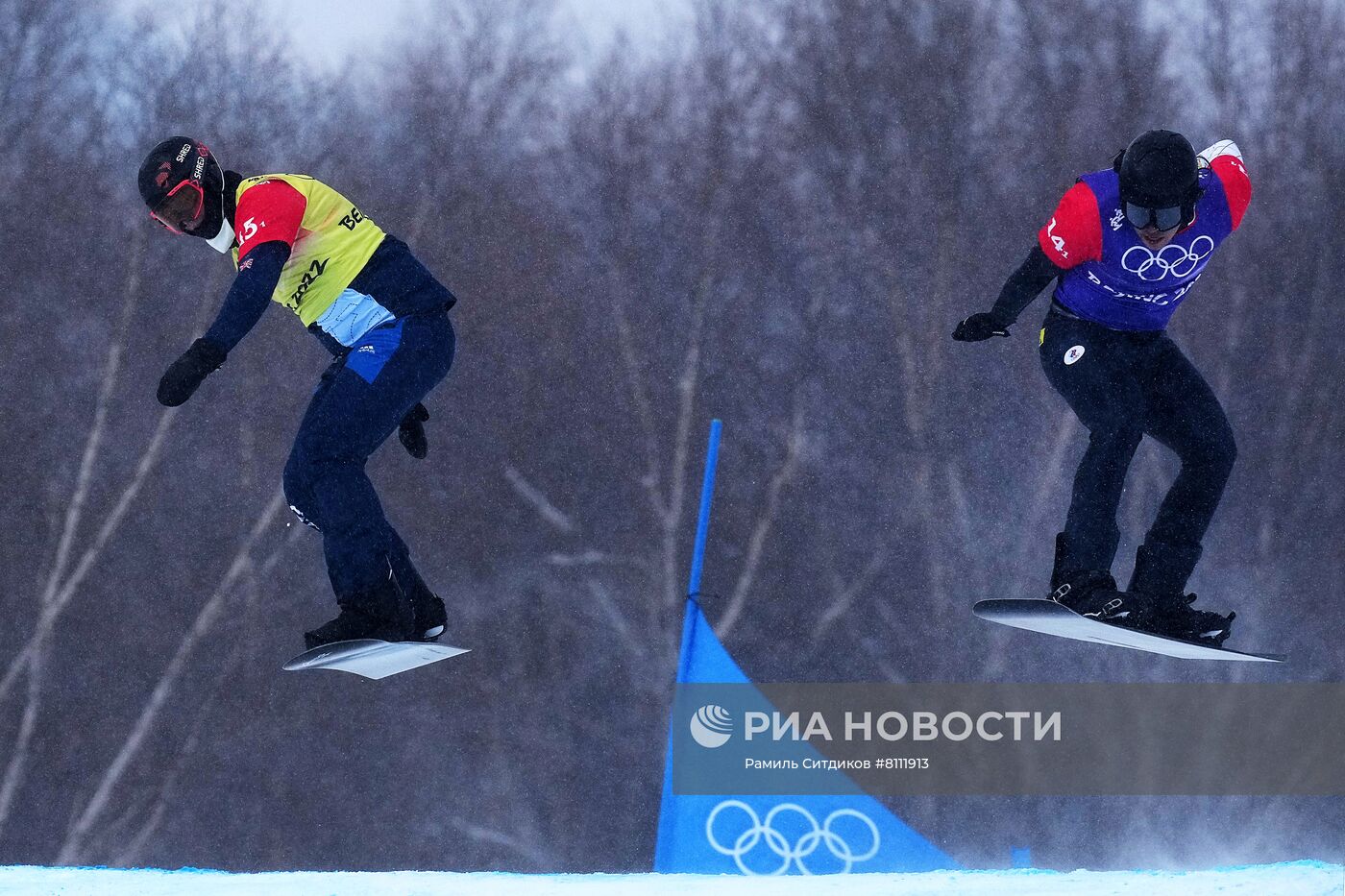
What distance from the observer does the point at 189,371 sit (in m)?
3.24

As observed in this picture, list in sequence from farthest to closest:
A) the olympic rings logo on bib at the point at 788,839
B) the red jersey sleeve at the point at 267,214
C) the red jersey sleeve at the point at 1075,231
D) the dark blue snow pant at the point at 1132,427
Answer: the olympic rings logo on bib at the point at 788,839 → the dark blue snow pant at the point at 1132,427 → the red jersey sleeve at the point at 1075,231 → the red jersey sleeve at the point at 267,214

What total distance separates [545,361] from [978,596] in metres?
3.54

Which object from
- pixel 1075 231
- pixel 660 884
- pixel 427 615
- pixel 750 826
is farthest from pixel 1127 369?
pixel 750 826

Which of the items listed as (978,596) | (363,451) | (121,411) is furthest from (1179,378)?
(121,411)

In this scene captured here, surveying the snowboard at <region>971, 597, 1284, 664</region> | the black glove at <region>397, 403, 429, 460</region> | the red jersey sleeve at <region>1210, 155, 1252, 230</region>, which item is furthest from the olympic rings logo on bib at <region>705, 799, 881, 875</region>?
the red jersey sleeve at <region>1210, 155, 1252, 230</region>

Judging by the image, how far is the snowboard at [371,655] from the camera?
3451 mm

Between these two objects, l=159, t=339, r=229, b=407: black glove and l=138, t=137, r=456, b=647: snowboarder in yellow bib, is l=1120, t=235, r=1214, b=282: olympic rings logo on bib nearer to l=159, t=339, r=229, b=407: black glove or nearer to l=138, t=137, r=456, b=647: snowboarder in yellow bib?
l=138, t=137, r=456, b=647: snowboarder in yellow bib

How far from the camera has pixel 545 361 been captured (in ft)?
32.5

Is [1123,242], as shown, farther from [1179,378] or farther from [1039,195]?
[1039,195]

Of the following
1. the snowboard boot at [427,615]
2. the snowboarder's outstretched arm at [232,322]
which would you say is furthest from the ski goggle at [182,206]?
the snowboard boot at [427,615]

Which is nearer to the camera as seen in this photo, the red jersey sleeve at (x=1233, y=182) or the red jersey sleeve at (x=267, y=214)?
the red jersey sleeve at (x=267, y=214)

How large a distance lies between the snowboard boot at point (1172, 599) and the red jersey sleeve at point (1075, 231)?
2.83ft

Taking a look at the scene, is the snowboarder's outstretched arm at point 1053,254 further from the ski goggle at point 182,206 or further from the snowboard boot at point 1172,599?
the ski goggle at point 182,206

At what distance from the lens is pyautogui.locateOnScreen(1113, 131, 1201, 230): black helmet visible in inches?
136
